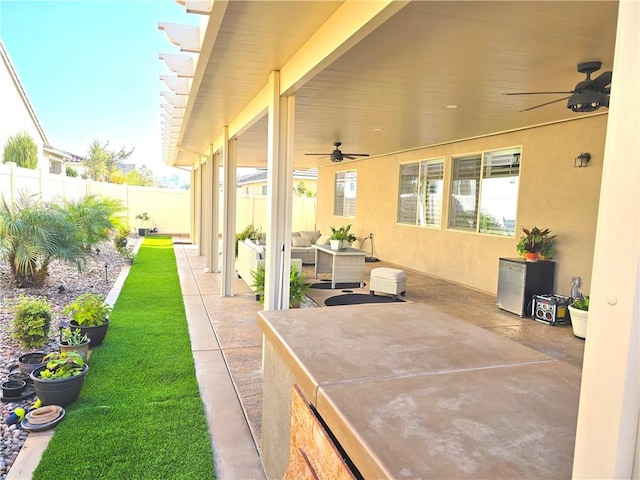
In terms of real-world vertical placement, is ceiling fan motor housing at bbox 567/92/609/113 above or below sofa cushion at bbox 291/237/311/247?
above

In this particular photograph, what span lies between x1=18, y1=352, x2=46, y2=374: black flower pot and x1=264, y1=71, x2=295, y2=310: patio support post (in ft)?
6.37

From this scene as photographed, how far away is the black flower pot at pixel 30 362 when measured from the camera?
3.52 m

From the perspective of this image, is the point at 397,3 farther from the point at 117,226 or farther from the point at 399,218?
the point at 117,226

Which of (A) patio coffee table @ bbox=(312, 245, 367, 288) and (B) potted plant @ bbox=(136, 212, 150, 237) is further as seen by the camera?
(B) potted plant @ bbox=(136, 212, 150, 237)

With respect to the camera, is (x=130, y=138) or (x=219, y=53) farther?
(x=130, y=138)

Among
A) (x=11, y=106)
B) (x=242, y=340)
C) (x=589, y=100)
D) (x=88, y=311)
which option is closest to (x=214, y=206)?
(x=242, y=340)

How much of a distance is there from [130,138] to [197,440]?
199 ft

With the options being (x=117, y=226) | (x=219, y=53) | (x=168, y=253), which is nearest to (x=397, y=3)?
(x=219, y=53)

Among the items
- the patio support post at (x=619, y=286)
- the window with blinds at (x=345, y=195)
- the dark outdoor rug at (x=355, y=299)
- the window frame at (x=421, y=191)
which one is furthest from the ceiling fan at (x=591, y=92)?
the window with blinds at (x=345, y=195)

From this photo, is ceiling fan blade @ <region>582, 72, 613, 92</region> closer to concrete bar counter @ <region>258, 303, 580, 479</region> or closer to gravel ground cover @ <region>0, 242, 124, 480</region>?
Result: concrete bar counter @ <region>258, 303, 580, 479</region>

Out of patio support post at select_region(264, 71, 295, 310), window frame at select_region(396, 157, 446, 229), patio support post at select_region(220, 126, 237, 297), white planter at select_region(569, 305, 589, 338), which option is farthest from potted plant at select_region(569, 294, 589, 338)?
patio support post at select_region(220, 126, 237, 297)

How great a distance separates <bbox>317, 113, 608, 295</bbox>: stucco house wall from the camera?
6.05 metres

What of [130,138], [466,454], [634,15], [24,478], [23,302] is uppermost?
[130,138]

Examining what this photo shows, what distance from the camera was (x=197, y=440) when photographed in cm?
279
